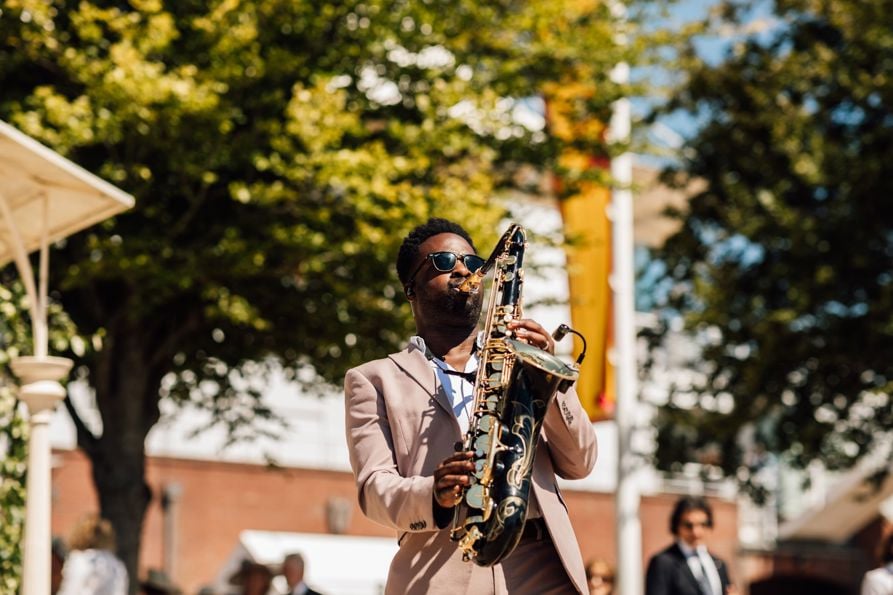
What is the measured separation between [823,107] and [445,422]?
15.1m

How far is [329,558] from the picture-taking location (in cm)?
2164

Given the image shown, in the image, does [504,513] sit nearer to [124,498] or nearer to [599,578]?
[599,578]

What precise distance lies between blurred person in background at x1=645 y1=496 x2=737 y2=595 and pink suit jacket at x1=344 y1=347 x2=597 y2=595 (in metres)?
5.51

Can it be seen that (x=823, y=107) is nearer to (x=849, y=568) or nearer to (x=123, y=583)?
(x=123, y=583)

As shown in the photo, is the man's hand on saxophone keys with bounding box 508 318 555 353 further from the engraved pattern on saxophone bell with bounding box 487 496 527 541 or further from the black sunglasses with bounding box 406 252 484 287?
the engraved pattern on saxophone bell with bounding box 487 496 527 541

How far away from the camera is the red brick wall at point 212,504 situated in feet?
73.6

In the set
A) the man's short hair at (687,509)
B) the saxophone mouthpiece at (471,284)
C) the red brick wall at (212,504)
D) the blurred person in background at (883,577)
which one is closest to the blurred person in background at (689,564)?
the man's short hair at (687,509)

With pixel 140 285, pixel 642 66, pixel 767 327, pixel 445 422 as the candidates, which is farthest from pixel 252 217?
pixel 445 422

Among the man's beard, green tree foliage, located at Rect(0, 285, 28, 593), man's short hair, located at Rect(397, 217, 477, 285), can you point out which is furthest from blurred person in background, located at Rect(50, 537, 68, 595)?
the man's beard

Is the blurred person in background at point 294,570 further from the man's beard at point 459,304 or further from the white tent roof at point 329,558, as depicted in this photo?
the white tent roof at point 329,558

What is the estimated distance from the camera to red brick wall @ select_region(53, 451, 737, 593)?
22.4 meters

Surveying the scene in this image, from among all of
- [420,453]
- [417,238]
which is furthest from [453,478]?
[417,238]

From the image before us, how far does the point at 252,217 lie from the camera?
13.2 metres

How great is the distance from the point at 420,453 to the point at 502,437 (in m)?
0.39
